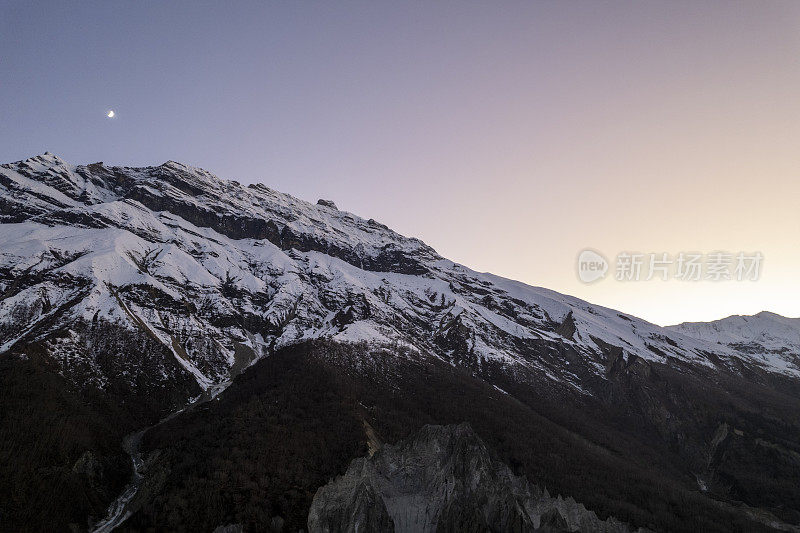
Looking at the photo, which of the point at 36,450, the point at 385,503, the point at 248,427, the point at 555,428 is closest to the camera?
the point at 385,503

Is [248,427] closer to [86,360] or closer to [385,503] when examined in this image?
[385,503]

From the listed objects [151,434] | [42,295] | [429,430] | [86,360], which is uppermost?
[429,430]

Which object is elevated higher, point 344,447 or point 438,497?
point 438,497

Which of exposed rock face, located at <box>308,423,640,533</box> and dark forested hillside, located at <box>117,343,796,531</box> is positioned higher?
exposed rock face, located at <box>308,423,640,533</box>

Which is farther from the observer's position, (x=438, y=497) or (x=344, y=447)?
(x=344, y=447)

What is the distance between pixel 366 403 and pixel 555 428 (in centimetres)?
7938

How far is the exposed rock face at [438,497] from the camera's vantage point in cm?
7138

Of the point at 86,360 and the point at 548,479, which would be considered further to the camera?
the point at 86,360

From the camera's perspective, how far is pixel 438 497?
77.5m

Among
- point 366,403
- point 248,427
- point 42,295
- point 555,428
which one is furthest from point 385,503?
point 42,295

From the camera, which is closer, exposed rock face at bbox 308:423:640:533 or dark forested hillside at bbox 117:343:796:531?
exposed rock face at bbox 308:423:640:533

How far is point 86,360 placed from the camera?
499 feet

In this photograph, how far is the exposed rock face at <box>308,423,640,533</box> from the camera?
71375 millimetres

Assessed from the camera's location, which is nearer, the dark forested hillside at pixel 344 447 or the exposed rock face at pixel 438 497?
the exposed rock face at pixel 438 497
